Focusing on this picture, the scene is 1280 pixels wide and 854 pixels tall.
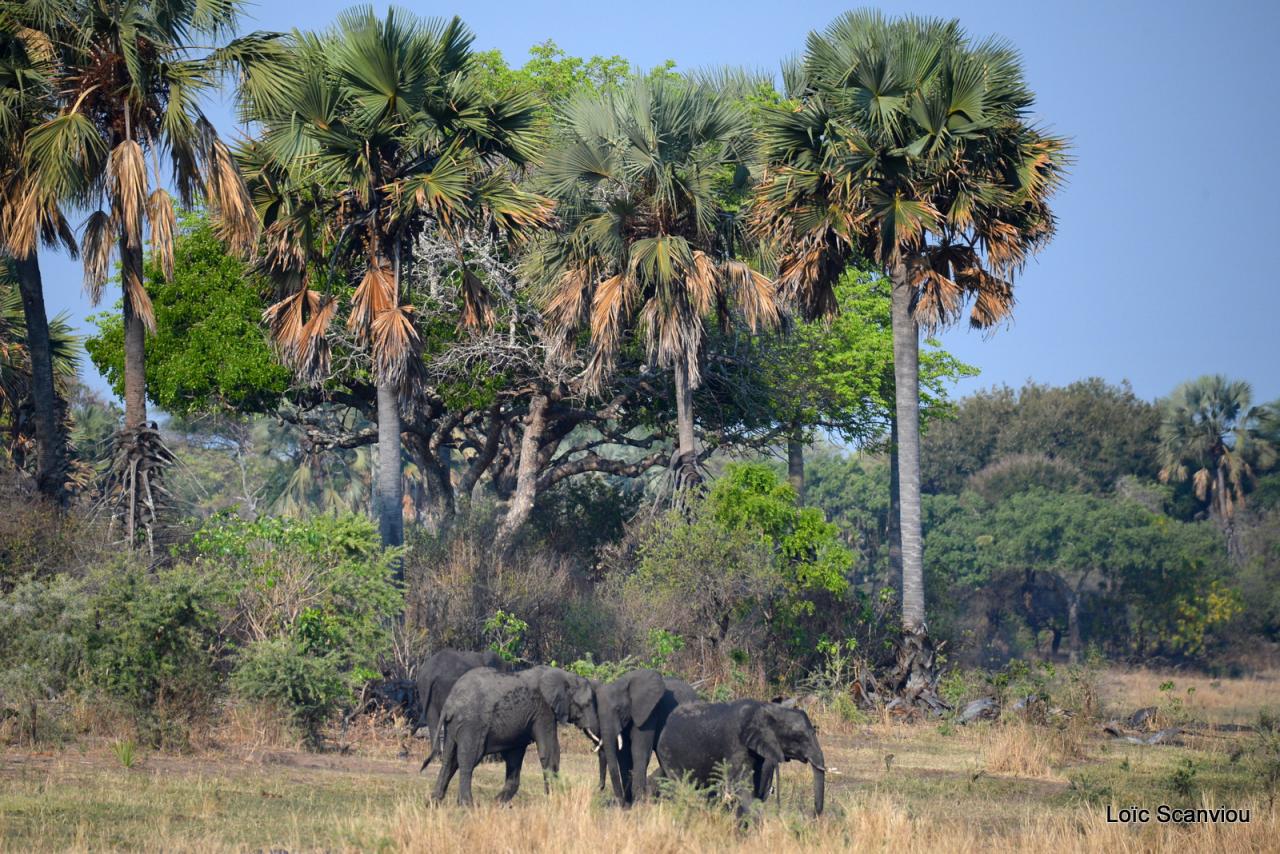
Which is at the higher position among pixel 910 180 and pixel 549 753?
pixel 910 180

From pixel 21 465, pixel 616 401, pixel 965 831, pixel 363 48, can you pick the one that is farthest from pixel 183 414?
pixel 965 831

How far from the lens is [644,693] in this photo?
1368 cm

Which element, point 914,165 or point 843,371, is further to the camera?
point 843,371

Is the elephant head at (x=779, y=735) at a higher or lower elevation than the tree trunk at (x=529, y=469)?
lower

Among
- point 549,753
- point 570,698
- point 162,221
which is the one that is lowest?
point 549,753

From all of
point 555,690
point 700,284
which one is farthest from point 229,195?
point 555,690

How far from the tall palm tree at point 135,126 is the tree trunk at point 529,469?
9.93 metres

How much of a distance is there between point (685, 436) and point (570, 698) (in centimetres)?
1360

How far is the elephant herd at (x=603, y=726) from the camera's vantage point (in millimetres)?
12703

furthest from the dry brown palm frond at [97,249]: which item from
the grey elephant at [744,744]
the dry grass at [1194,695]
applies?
the dry grass at [1194,695]

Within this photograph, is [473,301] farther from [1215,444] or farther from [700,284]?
[1215,444]

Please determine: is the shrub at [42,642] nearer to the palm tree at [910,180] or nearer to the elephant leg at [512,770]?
the elephant leg at [512,770]

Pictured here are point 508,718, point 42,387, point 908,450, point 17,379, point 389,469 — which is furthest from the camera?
point 17,379

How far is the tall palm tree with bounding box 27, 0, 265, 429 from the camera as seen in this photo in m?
20.9
